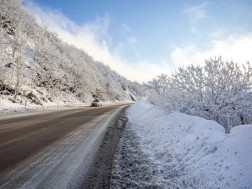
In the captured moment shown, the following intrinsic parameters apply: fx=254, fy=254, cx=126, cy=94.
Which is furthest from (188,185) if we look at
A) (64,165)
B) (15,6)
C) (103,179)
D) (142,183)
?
(15,6)

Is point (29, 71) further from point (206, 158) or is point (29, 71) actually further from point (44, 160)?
point (206, 158)

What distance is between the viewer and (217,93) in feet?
35.7

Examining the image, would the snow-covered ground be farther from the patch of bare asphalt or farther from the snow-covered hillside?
the snow-covered hillside

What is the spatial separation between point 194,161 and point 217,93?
5444 mm

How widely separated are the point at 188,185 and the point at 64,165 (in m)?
3.29

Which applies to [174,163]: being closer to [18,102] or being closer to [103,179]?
[103,179]

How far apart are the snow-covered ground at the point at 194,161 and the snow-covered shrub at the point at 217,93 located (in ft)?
7.66

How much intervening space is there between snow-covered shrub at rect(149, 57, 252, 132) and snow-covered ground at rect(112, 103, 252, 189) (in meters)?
2.33

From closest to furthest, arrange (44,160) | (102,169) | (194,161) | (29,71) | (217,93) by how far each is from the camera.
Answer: (194,161)
(102,169)
(44,160)
(217,93)
(29,71)

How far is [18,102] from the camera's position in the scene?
32844 millimetres

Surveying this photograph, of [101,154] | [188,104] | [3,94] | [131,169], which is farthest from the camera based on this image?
A: [3,94]

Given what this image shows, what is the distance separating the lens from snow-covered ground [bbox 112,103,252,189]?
4965 millimetres

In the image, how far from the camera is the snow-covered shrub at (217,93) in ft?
32.9

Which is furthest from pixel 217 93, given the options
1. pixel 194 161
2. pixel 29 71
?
pixel 29 71
